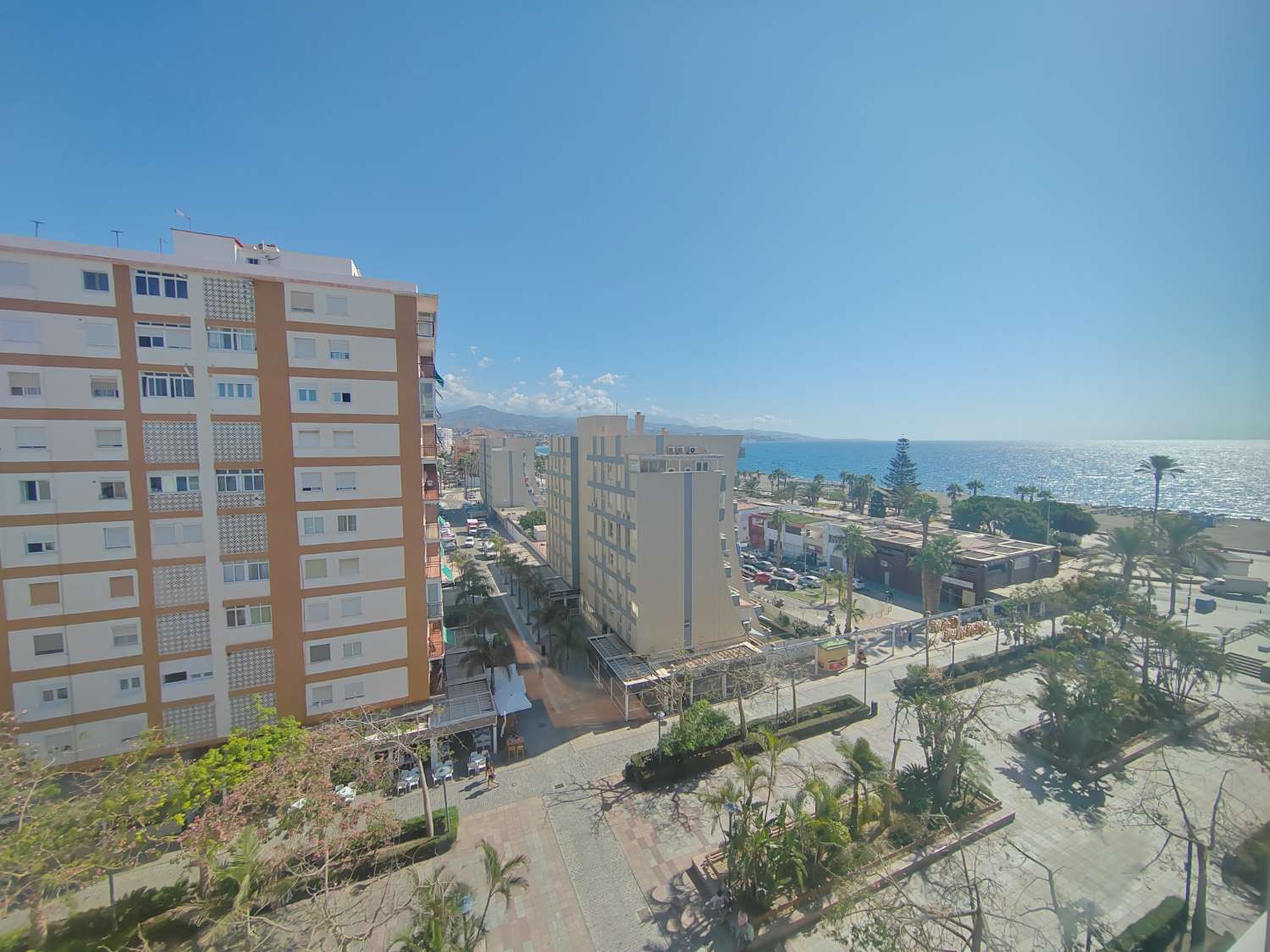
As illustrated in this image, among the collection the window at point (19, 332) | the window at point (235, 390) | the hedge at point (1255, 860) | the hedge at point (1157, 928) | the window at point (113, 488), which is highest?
the window at point (19, 332)

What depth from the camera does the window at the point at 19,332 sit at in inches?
501

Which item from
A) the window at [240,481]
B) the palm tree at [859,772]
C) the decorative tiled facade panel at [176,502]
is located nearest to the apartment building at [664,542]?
the palm tree at [859,772]

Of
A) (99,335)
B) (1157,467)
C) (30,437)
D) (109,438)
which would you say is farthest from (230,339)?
(1157,467)

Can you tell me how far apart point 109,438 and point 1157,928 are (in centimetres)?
2519

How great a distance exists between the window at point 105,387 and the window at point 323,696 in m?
9.90

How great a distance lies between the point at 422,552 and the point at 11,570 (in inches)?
386

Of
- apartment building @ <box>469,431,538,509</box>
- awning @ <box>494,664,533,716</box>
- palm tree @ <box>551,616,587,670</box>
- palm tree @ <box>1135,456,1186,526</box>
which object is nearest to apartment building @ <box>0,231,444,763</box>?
awning @ <box>494,664,533,716</box>

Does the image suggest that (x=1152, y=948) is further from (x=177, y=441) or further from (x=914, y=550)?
(x=914, y=550)

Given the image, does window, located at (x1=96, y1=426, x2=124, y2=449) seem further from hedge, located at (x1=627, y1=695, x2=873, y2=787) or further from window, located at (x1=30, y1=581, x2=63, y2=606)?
hedge, located at (x1=627, y1=695, x2=873, y2=787)

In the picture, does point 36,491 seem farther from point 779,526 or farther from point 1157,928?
point 779,526

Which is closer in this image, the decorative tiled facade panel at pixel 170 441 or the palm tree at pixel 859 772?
the palm tree at pixel 859 772

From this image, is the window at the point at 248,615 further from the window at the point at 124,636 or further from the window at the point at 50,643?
the window at the point at 50,643

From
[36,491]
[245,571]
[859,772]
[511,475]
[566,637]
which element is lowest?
[566,637]

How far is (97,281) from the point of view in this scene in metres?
13.3
